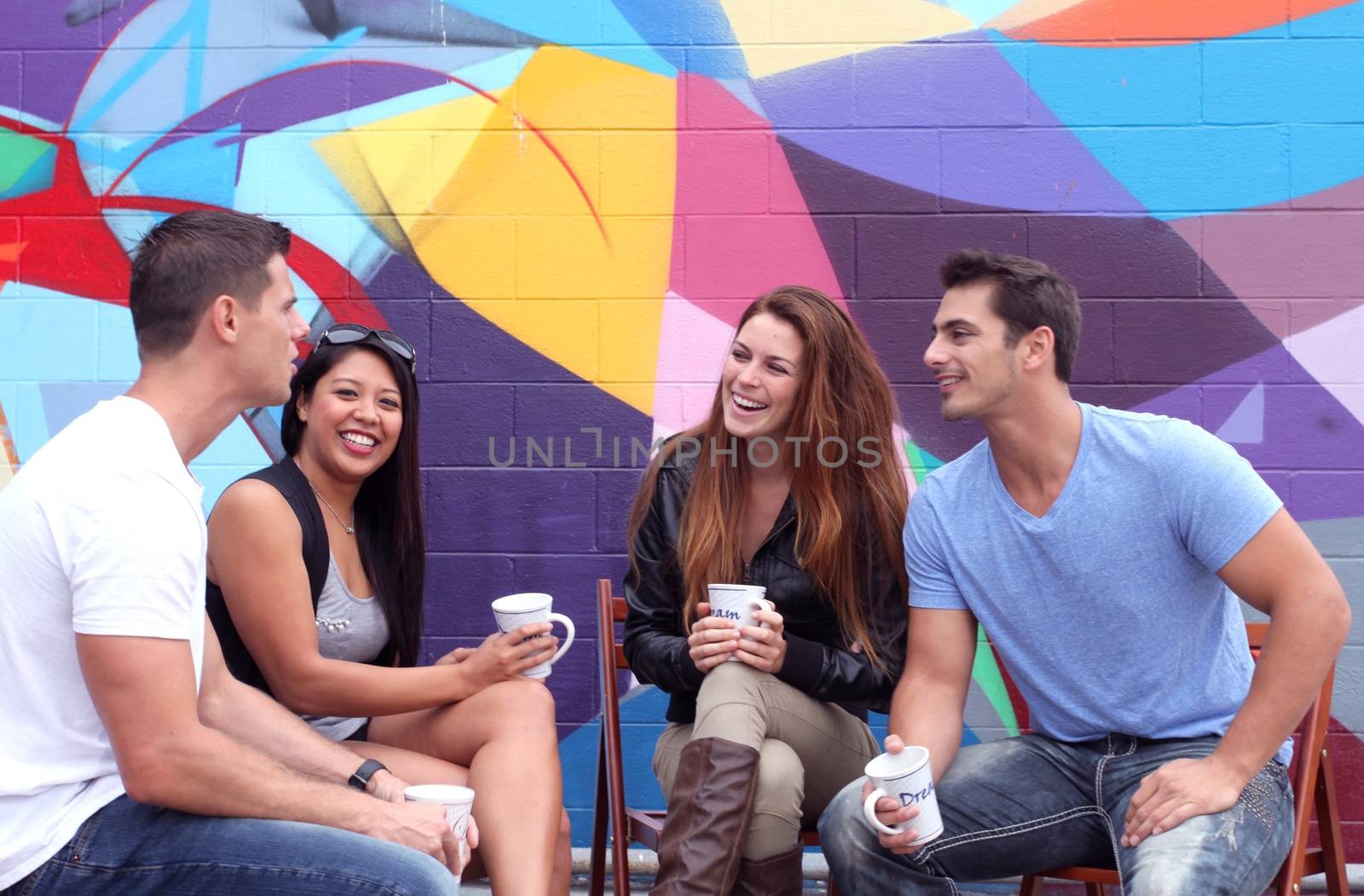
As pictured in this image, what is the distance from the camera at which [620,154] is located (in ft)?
11.1

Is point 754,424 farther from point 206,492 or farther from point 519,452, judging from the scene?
point 206,492

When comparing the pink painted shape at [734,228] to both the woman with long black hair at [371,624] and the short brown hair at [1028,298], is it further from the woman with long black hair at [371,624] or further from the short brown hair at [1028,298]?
the woman with long black hair at [371,624]

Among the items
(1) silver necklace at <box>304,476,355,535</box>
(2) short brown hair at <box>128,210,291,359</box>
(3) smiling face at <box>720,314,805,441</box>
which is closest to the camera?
(2) short brown hair at <box>128,210,291,359</box>

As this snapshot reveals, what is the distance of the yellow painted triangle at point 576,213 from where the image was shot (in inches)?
133

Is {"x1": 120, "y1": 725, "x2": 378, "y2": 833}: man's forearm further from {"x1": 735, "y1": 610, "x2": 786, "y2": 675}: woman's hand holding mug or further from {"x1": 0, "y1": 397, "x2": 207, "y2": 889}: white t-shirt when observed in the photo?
{"x1": 735, "y1": 610, "x2": 786, "y2": 675}: woman's hand holding mug

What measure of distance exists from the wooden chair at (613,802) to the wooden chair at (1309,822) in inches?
19.6

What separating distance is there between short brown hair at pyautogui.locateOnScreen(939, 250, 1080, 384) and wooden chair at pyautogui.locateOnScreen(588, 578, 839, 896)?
3.45 feet

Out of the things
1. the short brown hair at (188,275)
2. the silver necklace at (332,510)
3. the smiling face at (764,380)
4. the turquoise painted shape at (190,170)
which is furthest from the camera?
the turquoise painted shape at (190,170)

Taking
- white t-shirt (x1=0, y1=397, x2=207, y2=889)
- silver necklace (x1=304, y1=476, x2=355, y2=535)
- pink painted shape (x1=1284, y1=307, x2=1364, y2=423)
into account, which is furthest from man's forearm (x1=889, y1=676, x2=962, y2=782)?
pink painted shape (x1=1284, y1=307, x2=1364, y2=423)

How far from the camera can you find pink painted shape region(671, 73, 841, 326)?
3.37 metres

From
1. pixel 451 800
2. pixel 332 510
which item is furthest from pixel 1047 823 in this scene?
pixel 332 510

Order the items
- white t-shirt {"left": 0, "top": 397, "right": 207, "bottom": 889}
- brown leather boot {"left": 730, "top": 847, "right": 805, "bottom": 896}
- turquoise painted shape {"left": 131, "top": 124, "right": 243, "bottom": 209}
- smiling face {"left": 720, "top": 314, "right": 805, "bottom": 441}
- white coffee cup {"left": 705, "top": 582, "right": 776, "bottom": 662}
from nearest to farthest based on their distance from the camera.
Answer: white t-shirt {"left": 0, "top": 397, "right": 207, "bottom": 889} < brown leather boot {"left": 730, "top": 847, "right": 805, "bottom": 896} < white coffee cup {"left": 705, "top": 582, "right": 776, "bottom": 662} < smiling face {"left": 720, "top": 314, "right": 805, "bottom": 441} < turquoise painted shape {"left": 131, "top": 124, "right": 243, "bottom": 209}

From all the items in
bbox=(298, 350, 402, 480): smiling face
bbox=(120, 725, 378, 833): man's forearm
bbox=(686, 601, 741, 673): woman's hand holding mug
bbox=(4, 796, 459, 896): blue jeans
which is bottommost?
bbox=(4, 796, 459, 896): blue jeans

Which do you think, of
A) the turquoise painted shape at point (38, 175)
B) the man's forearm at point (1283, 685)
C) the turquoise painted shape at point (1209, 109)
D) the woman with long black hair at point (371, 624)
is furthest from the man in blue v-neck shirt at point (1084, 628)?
the turquoise painted shape at point (38, 175)
